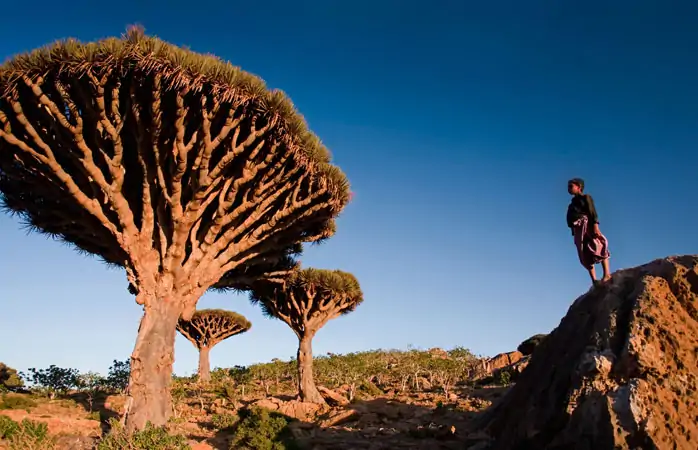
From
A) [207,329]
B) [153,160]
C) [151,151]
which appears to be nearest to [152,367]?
[153,160]

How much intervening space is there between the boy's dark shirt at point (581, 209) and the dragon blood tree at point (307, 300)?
11.9 meters

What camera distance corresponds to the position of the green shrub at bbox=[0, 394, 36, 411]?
13.7 metres

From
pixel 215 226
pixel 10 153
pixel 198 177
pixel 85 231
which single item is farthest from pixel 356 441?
pixel 10 153

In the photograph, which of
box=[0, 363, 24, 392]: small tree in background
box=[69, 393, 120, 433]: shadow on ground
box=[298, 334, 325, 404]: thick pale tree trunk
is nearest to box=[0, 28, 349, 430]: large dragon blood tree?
box=[69, 393, 120, 433]: shadow on ground

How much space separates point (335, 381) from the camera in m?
26.3

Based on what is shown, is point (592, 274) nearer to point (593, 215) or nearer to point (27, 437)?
point (593, 215)

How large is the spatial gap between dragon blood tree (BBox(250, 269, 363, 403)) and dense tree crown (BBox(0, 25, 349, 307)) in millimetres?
6612

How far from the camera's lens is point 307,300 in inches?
715

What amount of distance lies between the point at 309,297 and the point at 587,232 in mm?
12744

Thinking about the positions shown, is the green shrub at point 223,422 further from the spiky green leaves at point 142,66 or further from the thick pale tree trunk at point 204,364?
the thick pale tree trunk at point 204,364

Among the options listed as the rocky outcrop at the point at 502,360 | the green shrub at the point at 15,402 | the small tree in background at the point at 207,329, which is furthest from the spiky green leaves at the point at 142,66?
the small tree in background at the point at 207,329

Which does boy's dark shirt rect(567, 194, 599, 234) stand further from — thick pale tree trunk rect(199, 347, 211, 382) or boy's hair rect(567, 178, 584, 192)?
thick pale tree trunk rect(199, 347, 211, 382)

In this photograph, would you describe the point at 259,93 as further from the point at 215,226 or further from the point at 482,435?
the point at 482,435

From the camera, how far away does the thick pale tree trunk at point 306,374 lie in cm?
1681
